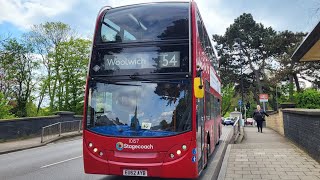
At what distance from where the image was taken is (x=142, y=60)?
8.19 metres

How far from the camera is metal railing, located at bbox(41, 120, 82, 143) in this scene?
74.1ft

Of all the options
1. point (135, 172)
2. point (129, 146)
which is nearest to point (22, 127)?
point (129, 146)

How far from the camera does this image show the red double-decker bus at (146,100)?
770cm

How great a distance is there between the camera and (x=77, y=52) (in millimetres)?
44844

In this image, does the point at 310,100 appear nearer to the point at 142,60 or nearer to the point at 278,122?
the point at 278,122

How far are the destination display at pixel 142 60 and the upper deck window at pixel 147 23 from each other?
396 millimetres

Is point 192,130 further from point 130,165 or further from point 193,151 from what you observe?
point 130,165

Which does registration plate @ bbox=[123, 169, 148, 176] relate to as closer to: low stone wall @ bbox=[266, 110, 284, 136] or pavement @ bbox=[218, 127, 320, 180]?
pavement @ bbox=[218, 127, 320, 180]

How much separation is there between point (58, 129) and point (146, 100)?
18.1 meters

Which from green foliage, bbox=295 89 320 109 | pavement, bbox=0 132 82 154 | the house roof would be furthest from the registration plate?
green foliage, bbox=295 89 320 109

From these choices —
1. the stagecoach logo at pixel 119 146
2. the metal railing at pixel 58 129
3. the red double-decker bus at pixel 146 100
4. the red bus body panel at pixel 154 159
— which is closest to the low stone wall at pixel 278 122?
the metal railing at pixel 58 129

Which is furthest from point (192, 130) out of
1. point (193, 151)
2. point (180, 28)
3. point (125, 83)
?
point (180, 28)

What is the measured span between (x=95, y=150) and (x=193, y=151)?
217cm

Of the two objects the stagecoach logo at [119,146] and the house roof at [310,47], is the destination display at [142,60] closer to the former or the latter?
the stagecoach logo at [119,146]
